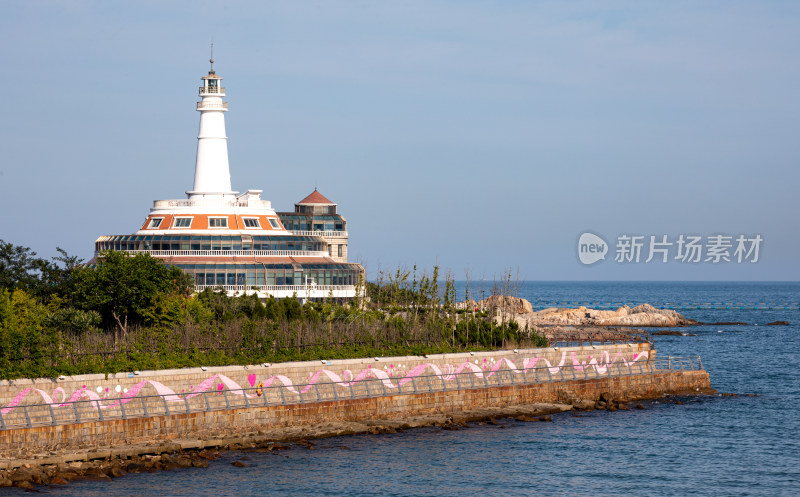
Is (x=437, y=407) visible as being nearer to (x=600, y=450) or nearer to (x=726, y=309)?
(x=600, y=450)

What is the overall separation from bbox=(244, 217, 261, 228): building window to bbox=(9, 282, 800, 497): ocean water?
34564mm

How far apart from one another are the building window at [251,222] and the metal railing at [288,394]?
2999 cm

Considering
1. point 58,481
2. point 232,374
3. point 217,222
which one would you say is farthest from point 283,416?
point 217,222

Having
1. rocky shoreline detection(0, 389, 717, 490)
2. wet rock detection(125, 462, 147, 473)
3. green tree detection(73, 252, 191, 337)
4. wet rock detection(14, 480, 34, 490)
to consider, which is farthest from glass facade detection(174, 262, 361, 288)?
wet rock detection(14, 480, 34, 490)

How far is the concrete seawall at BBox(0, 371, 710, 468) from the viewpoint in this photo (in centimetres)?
3994

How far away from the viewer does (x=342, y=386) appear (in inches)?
2024

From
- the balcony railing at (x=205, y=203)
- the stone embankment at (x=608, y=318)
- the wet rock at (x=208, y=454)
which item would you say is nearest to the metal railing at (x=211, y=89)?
the balcony railing at (x=205, y=203)

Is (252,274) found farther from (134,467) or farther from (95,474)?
(95,474)

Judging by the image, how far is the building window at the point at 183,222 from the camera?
262 feet

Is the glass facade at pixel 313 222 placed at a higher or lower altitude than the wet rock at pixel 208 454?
higher

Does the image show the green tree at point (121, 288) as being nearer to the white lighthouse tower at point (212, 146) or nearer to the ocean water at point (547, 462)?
the ocean water at point (547, 462)

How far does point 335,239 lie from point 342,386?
4839 centimetres

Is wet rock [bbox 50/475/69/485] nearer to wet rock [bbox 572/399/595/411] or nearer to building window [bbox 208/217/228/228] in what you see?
wet rock [bbox 572/399/595/411]

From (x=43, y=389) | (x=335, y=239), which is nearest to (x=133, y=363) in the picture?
(x=43, y=389)
